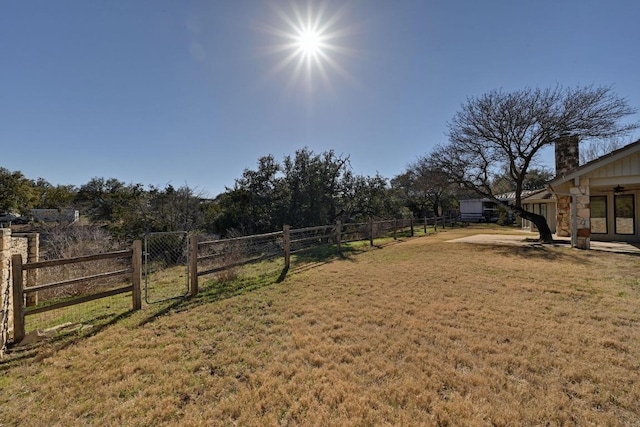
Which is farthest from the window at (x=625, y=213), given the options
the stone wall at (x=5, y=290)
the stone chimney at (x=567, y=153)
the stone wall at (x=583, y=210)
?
the stone wall at (x=5, y=290)

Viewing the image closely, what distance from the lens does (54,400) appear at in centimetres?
239

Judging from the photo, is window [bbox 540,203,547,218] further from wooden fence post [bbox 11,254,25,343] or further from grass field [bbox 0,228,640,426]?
wooden fence post [bbox 11,254,25,343]

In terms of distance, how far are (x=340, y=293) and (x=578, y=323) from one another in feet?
11.4

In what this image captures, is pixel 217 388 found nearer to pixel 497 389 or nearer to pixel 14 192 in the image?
pixel 497 389

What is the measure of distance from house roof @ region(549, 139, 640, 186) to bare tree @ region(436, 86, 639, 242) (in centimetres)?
277

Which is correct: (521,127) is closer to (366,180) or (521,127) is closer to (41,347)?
(366,180)

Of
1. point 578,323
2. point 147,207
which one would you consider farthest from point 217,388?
point 147,207

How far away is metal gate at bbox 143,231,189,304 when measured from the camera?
219 inches

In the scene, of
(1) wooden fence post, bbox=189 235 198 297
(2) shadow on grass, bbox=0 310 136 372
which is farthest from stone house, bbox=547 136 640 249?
(2) shadow on grass, bbox=0 310 136 372

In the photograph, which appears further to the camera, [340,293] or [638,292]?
[340,293]

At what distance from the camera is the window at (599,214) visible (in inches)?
463

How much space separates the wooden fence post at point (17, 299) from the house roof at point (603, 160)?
45.9 ft

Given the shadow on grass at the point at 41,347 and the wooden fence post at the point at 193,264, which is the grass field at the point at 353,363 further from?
the wooden fence post at the point at 193,264

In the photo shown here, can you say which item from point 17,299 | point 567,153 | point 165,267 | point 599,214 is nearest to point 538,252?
point 599,214
